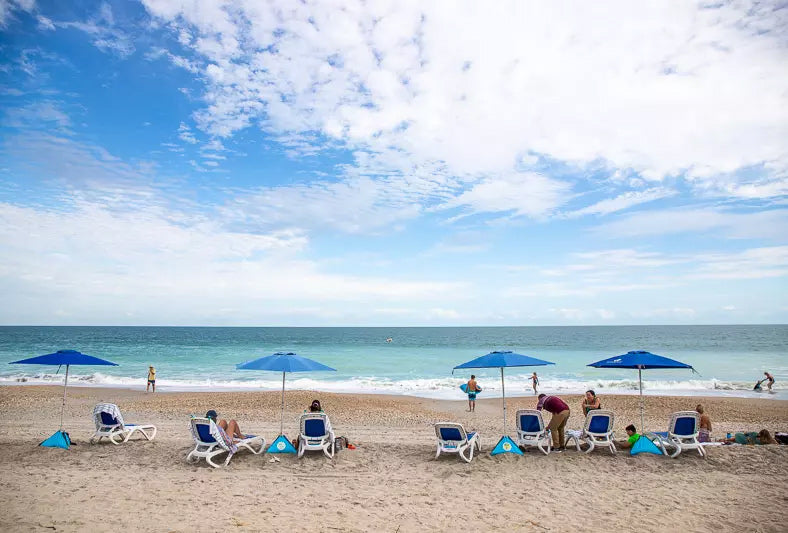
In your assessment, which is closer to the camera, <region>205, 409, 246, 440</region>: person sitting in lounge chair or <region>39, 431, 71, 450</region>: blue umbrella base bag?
<region>205, 409, 246, 440</region>: person sitting in lounge chair

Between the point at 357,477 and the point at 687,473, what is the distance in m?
5.14

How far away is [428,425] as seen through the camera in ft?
40.3

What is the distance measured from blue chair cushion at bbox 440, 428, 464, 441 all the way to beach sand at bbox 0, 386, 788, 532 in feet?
1.21

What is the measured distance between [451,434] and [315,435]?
7.81 feet

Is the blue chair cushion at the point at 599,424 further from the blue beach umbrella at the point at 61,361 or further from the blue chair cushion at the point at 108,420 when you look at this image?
the blue chair cushion at the point at 108,420

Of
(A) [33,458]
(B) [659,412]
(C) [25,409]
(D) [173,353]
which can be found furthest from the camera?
(D) [173,353]

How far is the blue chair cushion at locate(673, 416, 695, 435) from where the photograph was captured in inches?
316

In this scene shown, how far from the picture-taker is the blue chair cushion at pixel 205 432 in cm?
768

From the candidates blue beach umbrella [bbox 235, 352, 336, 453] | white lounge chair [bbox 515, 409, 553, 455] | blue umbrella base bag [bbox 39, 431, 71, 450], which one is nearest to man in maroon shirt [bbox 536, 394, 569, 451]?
white lounge chair [bbox 515, 409, 553, 455]

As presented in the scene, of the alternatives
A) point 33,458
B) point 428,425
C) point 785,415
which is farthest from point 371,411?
point 785,415

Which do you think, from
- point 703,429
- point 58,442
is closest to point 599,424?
point 703,429

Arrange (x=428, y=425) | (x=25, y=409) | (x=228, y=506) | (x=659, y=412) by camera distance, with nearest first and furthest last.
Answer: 1. (x=228, y=506)
2. (x=428, y=425)
3. (x=25, y=409)
4. (x=659, y=412)

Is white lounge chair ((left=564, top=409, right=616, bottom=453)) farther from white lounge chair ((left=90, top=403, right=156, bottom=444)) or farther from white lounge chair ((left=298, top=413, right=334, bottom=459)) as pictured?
white lounge chair ((left=90, top=403, right=156, bottom=444))

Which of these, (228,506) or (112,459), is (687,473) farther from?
(112,459)
